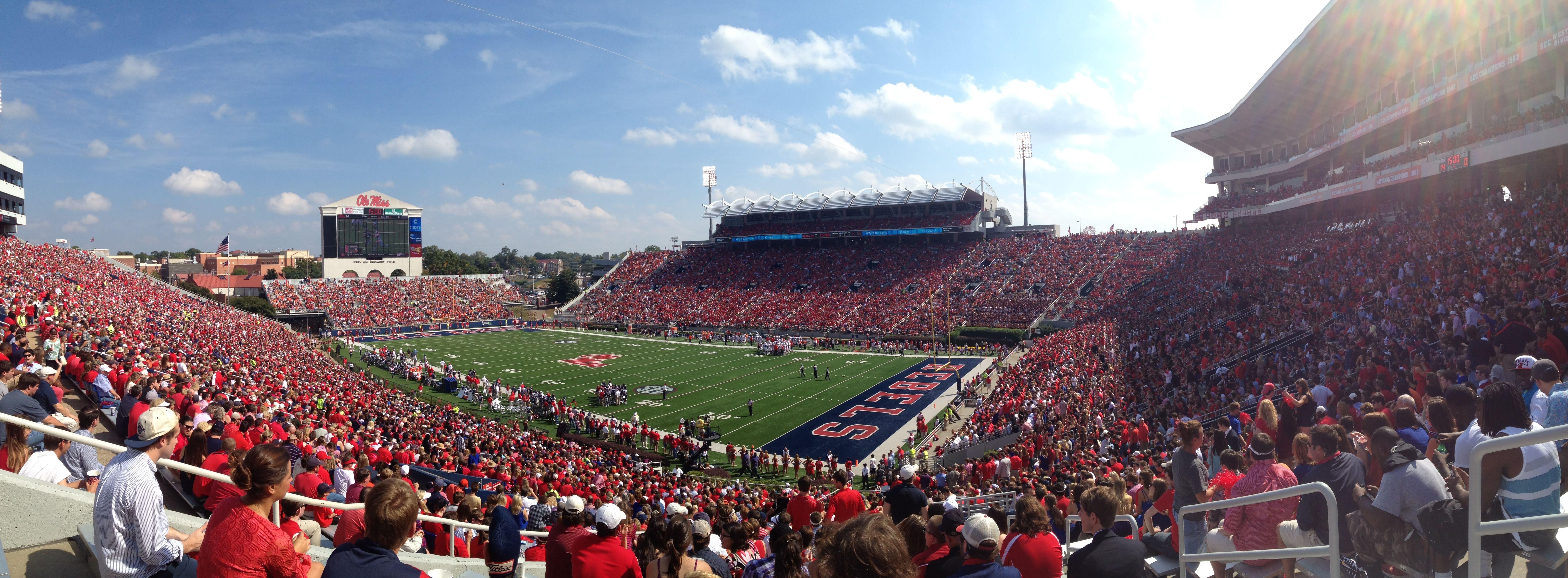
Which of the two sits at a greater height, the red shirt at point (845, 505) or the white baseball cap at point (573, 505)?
the white baseball cap at point (573, 505)

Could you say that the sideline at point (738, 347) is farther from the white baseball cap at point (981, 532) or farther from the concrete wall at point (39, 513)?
the concrete wall at point (39, 513)

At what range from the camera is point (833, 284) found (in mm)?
59719

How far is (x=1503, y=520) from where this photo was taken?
2.37m

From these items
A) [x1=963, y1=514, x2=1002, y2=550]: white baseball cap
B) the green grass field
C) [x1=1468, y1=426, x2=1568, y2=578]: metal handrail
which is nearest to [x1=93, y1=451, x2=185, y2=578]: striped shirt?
[x1=963, y1=514, x2=1002, y2=550]: white baseball cap

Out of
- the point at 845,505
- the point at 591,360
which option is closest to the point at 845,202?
the point at 591,360

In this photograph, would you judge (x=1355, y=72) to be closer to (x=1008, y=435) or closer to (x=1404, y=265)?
(x=1404, y=265)

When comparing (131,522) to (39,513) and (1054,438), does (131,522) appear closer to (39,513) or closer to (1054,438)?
(39,513)

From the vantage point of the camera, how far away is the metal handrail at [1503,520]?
2.06 m

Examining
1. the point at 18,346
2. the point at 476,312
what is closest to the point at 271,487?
the point at 18,346

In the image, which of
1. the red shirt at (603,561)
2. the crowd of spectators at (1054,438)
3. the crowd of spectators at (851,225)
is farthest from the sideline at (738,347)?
the red shirt at (603,561)

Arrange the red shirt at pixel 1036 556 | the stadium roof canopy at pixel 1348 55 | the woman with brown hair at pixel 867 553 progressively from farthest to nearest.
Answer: the stadium roof canopy at pixel 1348 55 → the red shirt at pixel 1036 556 → the woman with brown hair at pixel 867 553

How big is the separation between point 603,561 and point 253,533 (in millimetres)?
1826

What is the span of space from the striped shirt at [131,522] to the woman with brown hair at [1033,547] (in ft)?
14.3

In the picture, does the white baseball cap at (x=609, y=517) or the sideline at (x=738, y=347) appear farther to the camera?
the sideline at (x=738, y=347)
